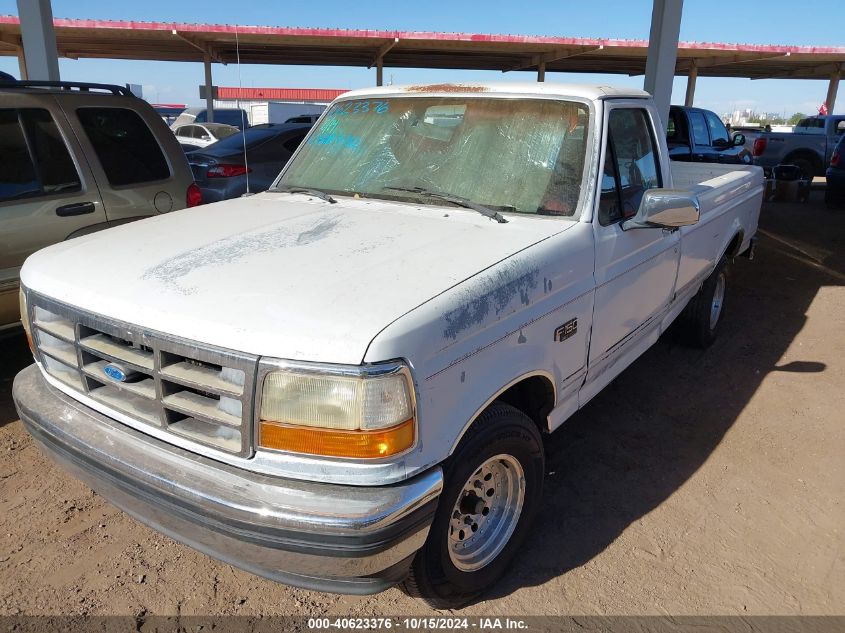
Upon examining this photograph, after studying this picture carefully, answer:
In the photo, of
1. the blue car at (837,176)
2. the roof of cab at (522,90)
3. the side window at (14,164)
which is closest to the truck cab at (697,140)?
the blue car at (837,176)

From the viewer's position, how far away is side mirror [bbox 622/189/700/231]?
9.84 ft

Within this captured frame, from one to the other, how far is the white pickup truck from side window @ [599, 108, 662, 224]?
0.02m

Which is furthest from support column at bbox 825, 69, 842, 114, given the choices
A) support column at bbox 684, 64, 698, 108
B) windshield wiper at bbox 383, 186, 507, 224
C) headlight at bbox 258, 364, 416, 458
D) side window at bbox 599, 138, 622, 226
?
headlight at bbox 258, 364, 416, 458

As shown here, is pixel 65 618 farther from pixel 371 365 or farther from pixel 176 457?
pixel 371 365

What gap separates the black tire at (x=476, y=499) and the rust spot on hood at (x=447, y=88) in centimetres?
179

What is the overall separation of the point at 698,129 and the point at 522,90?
9455mm

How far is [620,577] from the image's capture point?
2.78 m

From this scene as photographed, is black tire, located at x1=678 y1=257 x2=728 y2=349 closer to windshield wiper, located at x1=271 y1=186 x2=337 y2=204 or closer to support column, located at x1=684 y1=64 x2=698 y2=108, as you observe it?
windshield wiper, located at x1=271 y1=186 x2=337 y2=204

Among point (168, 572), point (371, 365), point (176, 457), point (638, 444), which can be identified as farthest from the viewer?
point (638, 444)

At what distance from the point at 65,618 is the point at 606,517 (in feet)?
7.87

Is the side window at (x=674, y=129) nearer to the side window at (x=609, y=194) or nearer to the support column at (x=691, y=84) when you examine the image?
the side window at (x=609, y=194)

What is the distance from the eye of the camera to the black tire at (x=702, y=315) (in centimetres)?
507

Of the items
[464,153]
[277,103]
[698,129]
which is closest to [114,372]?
[464,153]

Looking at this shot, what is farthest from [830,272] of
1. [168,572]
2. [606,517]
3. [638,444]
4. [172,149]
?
[168,572]
